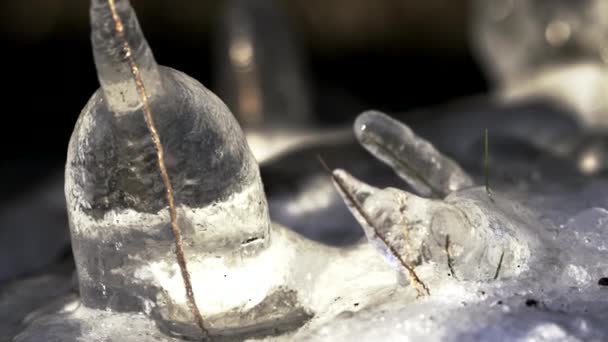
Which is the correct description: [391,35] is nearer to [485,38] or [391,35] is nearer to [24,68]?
[485,38]

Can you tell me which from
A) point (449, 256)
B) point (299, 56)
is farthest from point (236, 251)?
point (299, 56)

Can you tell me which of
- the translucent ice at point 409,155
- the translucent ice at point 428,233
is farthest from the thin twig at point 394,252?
the translucent ice at point 409,155

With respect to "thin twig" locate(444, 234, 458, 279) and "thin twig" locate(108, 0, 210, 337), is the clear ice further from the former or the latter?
"thin twig" locate(444, 234, 458, 279)

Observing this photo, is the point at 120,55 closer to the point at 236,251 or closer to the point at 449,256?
the point at 236,251

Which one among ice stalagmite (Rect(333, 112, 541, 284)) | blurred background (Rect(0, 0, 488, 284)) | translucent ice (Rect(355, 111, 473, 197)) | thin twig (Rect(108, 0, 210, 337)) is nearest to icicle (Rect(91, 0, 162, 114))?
thin twig (Rect(108, 0, 210, 337))

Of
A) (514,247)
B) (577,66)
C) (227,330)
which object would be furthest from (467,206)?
(577,66)
